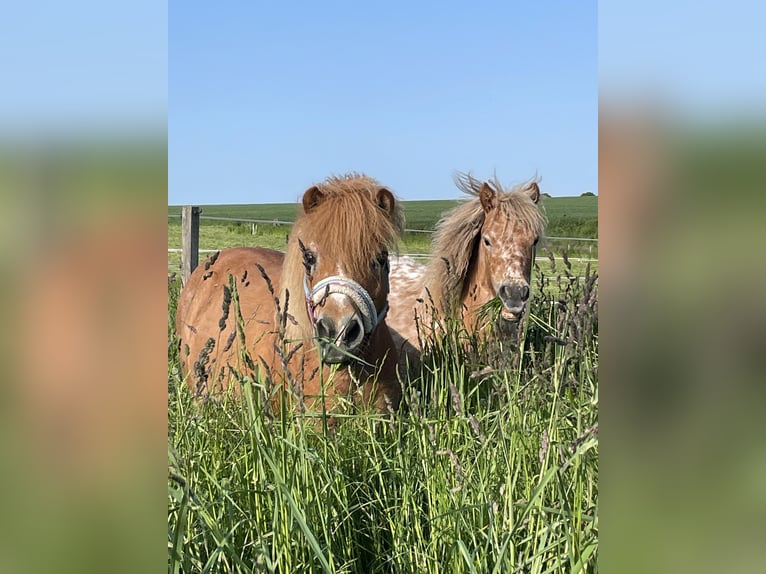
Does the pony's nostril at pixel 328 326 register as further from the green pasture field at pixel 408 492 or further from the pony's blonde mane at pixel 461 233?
the pony's blonde mane at pixel 461 233

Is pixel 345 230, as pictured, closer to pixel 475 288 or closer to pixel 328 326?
pixel 328 326

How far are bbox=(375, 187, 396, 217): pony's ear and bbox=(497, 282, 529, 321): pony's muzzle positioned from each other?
1201 millimetres

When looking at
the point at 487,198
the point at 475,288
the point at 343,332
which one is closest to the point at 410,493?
the point at 343,332

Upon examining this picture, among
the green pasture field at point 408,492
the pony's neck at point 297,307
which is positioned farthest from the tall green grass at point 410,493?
the pony's neck at point 297,307

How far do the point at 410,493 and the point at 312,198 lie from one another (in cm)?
190

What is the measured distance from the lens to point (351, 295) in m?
2.81

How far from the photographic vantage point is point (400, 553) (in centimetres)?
163

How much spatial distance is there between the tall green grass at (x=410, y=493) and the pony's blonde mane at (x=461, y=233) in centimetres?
252
